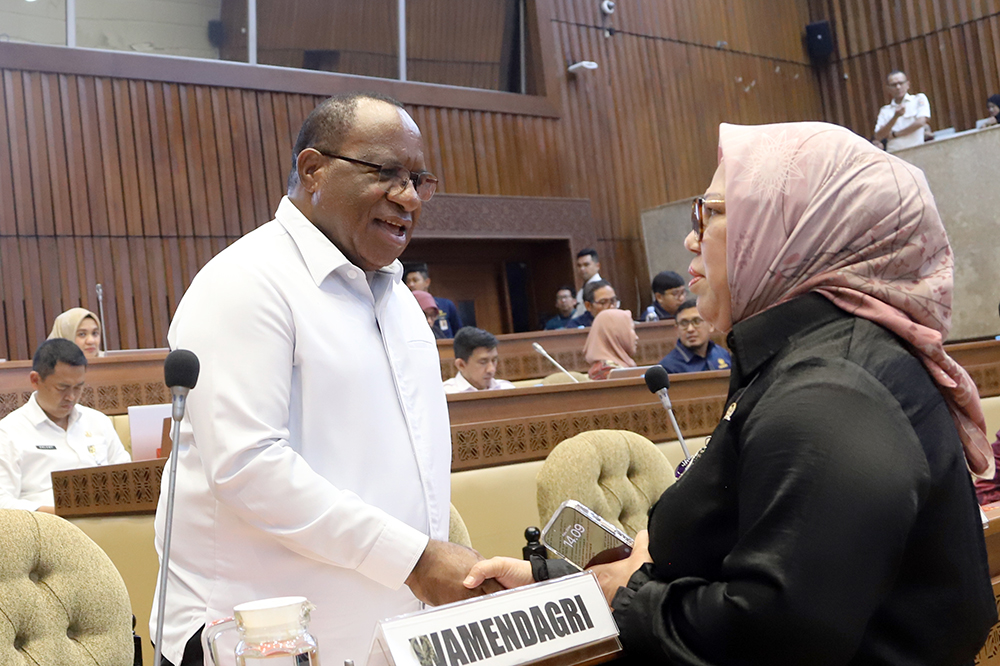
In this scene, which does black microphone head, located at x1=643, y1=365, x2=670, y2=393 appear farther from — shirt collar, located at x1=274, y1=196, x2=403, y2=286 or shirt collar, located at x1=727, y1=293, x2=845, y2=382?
shirt collar, located at x1=727, y1=293, x2=845, y2=382

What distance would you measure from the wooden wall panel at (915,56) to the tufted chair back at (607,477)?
32.6ft

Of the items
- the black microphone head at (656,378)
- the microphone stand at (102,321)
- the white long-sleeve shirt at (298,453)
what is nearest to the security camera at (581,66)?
the microphone stand at (102,321)

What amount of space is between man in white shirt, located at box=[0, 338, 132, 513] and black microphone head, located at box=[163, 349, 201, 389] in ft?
10.3

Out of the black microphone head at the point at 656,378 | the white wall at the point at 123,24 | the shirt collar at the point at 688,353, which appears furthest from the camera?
the white wall at the point at 123,24

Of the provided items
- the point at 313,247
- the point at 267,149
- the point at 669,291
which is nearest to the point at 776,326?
the point at 313,247

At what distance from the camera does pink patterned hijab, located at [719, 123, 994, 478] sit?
40.8 inches

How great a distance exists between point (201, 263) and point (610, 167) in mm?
4696

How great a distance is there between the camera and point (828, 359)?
0.99 meters

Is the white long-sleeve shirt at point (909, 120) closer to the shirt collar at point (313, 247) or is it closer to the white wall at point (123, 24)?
the white wall at point (123, 24)

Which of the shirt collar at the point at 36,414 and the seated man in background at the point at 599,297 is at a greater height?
the seated man in background at the point at 599,297

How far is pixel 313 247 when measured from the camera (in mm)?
1625

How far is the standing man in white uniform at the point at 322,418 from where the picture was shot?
1.41m

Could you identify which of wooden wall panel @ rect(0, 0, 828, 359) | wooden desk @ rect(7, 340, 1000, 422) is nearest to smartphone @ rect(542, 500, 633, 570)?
wooden desk @ rect(7, 340, 1000, 422)

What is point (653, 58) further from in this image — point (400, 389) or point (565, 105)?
point (400, 389)
